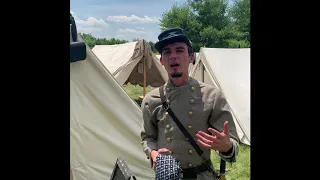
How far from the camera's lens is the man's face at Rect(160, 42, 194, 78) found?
1.64m

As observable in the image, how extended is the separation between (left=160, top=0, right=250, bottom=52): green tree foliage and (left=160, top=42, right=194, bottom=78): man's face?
120 feet

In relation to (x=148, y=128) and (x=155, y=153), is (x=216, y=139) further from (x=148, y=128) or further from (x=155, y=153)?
(x=148, y=128)

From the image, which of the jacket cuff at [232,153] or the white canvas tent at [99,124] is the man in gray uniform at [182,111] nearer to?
the jacket cuff at [232,153]

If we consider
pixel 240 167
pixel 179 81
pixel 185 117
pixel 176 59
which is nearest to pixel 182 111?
pixel 185 117

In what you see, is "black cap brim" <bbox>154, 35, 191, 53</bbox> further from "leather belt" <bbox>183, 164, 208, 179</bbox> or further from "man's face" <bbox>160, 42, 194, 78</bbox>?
"leather belt" <bbox>183, 164, 208, 179</bbox>

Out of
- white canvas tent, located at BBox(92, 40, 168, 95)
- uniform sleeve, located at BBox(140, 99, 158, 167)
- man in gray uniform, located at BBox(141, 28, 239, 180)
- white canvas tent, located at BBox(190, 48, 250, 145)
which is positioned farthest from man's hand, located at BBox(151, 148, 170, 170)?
white canvas tent, located at BBox(92, 40, 168, 95)

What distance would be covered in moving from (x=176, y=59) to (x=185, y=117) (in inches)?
11.0

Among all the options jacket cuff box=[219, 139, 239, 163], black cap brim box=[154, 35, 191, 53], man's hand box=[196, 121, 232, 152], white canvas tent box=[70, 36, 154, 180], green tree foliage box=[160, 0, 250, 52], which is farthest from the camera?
green tree foliage box=[160, 0, 250, 52]

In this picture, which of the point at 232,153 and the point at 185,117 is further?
the point at 185,117

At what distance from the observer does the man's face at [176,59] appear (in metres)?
1.64

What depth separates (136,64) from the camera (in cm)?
818

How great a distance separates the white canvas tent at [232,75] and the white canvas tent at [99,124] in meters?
2.49
